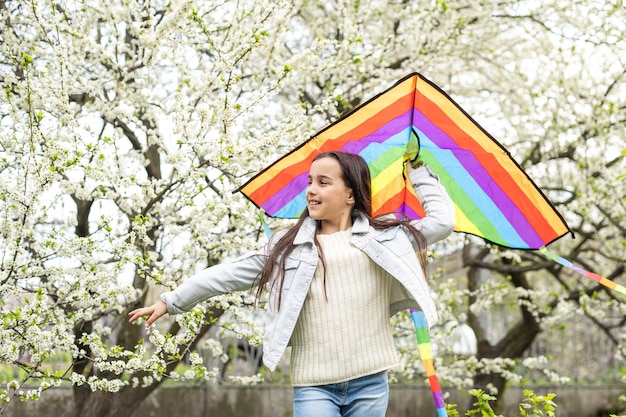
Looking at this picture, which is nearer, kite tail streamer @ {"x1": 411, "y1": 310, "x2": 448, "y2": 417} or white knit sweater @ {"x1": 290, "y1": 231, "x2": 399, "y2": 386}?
white knit sweater @ {"x1": 290, "y1": 231, "x2": 399, "y2": 386}

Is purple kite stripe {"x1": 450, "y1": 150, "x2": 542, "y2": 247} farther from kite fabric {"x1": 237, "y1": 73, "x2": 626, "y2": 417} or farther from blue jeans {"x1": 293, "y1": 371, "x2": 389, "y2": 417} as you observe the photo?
blue jeans {"x1": 293, "y1": 371, "x2": 389, "y2": 417}

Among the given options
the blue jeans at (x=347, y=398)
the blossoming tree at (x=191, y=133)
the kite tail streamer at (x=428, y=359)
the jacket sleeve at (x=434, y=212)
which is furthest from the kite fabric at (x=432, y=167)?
the blue jeans at (x=347, y=398)

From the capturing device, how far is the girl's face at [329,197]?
2881mm

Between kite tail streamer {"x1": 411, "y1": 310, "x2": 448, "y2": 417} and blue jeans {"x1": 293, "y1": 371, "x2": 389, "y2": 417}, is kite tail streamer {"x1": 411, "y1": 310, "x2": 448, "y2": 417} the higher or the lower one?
the higher one

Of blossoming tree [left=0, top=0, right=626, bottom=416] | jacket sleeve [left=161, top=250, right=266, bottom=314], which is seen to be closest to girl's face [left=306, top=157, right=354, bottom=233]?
jacket sleeve [left=161, top=250, right=266, bottom=314]

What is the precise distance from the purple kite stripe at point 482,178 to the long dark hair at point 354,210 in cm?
47

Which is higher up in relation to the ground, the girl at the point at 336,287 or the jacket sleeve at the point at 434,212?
the jacket sleeve at the point at 434,212

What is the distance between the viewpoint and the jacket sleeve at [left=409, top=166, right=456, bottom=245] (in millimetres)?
2943

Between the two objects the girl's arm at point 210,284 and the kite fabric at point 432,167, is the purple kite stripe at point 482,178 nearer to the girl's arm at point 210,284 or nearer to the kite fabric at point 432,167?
the kite fabric at point 432,167

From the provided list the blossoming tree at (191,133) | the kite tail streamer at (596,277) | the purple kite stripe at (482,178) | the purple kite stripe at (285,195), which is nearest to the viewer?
the kite tail streamer at (596,277)

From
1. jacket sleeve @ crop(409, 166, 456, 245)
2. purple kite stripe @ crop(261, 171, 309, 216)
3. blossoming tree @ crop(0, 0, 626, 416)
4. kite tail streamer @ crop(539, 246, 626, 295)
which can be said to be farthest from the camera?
blossoming tree @ crop(0, 0, 626, 416)

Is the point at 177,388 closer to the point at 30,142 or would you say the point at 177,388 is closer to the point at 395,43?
the point at 395,43

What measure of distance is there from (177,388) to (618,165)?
487 centimetres

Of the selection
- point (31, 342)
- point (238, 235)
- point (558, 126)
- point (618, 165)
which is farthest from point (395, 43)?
point (31, 342)
